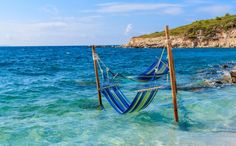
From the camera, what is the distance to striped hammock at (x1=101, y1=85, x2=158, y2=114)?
13.4 meters

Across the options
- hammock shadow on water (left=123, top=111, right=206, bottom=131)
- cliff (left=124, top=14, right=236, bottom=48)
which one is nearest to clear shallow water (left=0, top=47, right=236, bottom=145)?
hammock shadow on water (left=123, top=111, right=206, bottom=131)

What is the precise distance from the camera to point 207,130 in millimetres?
12609

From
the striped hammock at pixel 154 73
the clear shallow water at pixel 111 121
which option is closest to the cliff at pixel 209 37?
the clear shallow water at pixel 111 121

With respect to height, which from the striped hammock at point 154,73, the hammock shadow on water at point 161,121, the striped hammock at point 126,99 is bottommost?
the hammock shadow on water at point 161,121

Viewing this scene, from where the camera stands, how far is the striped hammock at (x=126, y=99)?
43.9ft

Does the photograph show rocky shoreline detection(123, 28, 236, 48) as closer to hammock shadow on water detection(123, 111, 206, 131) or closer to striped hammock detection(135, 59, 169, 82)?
striped hammock detection(135, 59, 169, 82)

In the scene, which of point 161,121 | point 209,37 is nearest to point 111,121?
point 161,121

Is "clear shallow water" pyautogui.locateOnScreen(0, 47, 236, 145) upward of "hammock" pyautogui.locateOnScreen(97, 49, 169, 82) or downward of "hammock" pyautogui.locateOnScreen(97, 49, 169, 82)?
downward

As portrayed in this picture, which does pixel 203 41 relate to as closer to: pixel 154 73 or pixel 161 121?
pixel 154 73

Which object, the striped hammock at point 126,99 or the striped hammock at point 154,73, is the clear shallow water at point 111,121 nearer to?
the striped hammock at point 126,99

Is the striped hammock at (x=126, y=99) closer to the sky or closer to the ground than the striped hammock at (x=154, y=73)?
closer to the ground

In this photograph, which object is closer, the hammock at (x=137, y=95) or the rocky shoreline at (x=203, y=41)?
the hammock at (x=137, y=95)

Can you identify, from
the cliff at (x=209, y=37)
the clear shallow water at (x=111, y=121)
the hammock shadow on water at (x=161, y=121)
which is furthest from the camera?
the cliff at (x=209, y=37)

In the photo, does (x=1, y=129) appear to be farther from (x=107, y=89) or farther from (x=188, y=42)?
(x=188, y=42)
